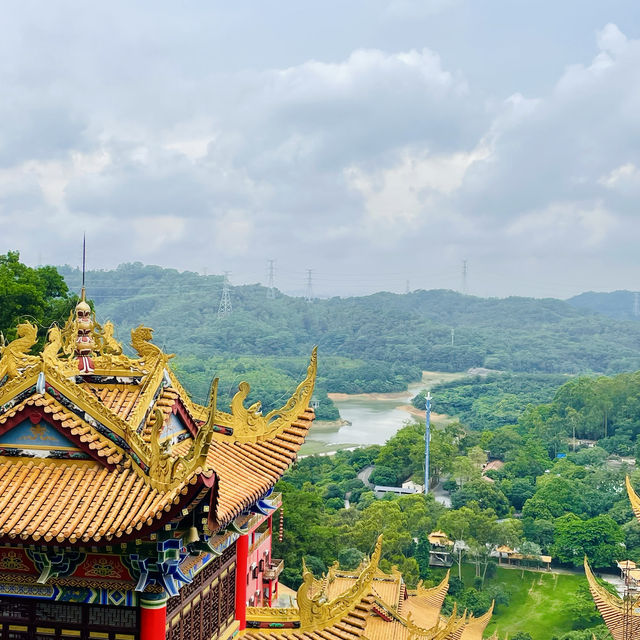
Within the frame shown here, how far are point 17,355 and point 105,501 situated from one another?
8.11ft

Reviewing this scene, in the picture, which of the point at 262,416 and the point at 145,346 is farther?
the point at 262,416

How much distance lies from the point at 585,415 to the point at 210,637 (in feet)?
318

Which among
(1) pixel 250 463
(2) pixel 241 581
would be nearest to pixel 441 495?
(2) pixel 241 581

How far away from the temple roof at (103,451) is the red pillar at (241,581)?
100cm

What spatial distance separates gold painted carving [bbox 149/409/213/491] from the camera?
7.06 m

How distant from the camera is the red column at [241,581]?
10492 mm

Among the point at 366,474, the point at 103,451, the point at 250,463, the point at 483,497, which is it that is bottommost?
the point at 366,474

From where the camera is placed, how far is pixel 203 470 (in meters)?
6.83

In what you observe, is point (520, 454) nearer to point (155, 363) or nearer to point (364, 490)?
point (364, 490)

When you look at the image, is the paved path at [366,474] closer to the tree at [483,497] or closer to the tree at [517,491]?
the tree at [483,497]

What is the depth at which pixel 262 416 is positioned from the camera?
1095 centimetres

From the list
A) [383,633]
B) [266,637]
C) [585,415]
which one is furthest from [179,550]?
[585,415]

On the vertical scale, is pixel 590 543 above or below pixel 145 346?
below

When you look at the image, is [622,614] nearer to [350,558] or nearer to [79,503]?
[79,503]
